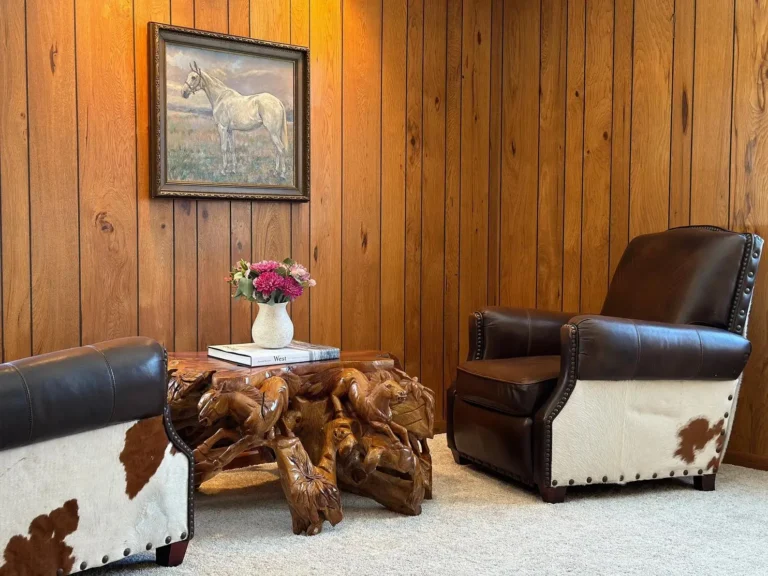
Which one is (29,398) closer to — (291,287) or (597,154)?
(291,287)

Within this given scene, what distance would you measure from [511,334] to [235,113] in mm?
1440

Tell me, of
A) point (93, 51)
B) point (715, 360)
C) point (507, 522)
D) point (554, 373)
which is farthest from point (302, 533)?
point (93, 51)

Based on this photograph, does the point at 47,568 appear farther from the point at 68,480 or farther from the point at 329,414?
the point at 329,414

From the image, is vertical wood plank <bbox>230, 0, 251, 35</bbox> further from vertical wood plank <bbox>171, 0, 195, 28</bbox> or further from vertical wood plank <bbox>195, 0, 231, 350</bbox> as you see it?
vertical wood plank <bbox>171, 0, 195, 28</bbox>

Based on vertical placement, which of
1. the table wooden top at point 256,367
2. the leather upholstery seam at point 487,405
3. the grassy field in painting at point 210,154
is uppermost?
the grassy field in painting at point 210,154

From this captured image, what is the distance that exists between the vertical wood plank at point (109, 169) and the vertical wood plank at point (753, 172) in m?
2.39

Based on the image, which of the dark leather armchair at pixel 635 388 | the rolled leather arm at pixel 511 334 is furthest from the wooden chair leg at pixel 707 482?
the rolled leather arm at pixel 511 334

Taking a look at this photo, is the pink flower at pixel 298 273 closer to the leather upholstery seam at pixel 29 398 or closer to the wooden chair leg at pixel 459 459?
the wooden chair leg at pixel 459 459

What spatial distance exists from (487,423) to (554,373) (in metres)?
0.34

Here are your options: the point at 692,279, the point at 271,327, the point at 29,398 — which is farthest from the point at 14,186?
the point at 692,279

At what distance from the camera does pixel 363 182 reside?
384 cm

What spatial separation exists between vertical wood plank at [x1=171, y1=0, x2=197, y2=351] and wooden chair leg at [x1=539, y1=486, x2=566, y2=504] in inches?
58.8

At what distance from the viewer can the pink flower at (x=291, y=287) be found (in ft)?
9.26

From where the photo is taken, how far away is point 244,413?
251 centimetres
